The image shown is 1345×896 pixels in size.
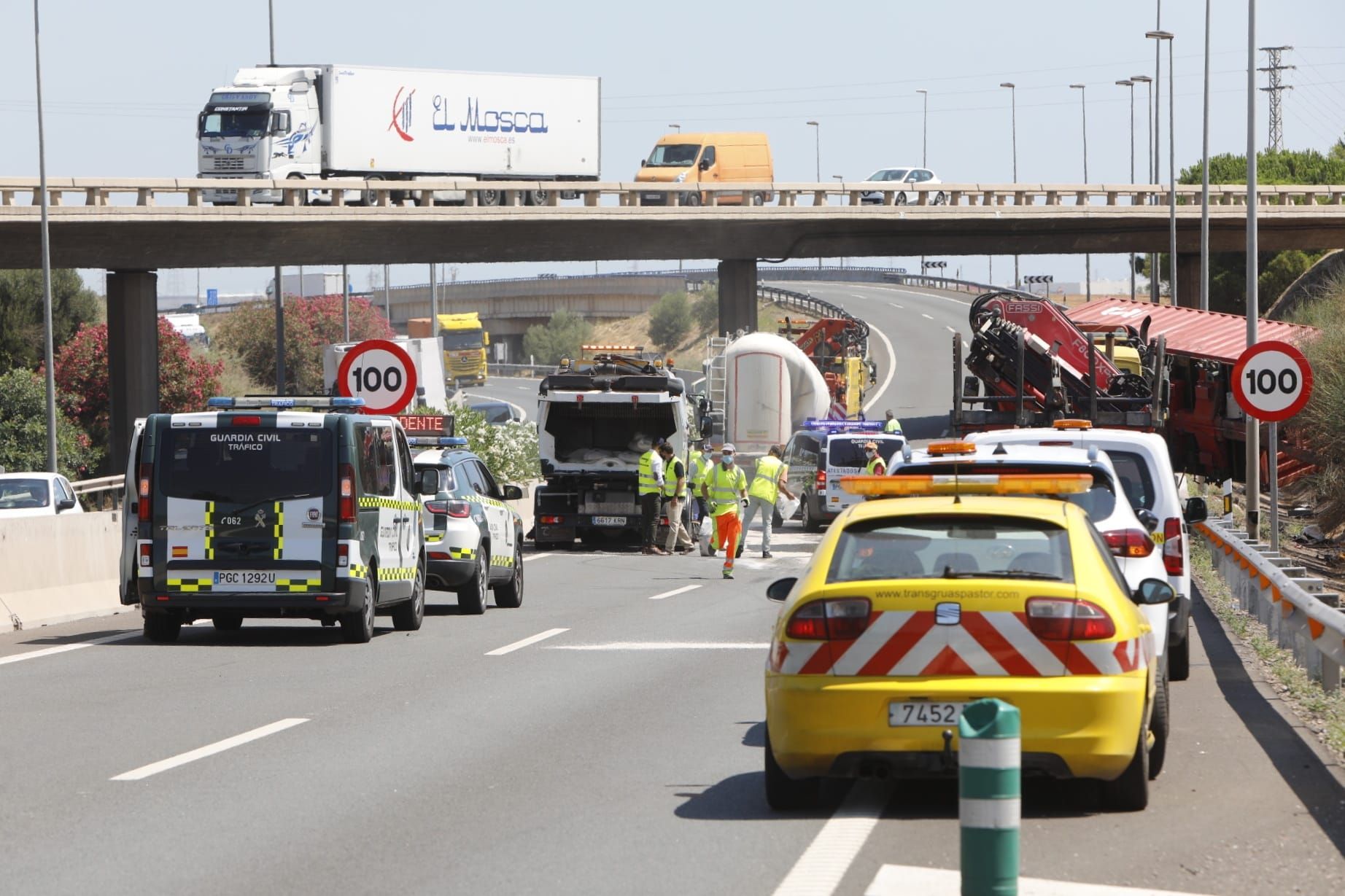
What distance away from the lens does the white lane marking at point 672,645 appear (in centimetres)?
1567

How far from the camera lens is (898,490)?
904 centimetres

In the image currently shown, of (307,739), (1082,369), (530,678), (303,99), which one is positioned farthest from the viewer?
(303,99)

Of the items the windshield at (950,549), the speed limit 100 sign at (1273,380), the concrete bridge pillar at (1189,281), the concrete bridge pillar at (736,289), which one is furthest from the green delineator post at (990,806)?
the concrete bridge pillar at (1189,281)

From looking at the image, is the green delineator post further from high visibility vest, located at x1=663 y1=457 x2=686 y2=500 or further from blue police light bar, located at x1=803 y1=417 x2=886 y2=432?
blue police light bar, located at x1=803 y1=417 x2=886 y2=432

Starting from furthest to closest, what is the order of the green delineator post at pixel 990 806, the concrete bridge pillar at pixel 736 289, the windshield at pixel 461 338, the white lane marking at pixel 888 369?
the windshield at pixel 461 338 → the white lane marking at pixel 888 369 → the concrete bridge pillar at pixel 736 289 → the green delineator post at pixel 990 806

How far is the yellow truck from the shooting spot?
98938 millimetres

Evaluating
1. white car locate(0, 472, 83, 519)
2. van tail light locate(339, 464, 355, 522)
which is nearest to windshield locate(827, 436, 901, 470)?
white car locate(0, 472, 83, 519)

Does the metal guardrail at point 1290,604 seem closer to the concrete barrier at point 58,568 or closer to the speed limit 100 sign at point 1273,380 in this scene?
the speed limit 100 sign at point 1273,380

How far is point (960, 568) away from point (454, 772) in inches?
108

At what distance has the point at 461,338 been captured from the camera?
4171 inches

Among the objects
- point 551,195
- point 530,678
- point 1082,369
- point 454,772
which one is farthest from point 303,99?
point 454,772

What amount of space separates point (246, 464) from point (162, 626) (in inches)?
64.1

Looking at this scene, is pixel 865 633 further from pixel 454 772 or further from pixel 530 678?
pixel 530 678

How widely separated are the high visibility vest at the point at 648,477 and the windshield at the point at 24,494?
8.12 m
